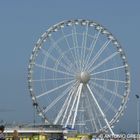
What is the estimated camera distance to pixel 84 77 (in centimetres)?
7756

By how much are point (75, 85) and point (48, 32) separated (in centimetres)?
836

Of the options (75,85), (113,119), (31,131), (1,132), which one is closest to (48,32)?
(75,85)

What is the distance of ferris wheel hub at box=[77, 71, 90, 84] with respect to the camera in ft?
254

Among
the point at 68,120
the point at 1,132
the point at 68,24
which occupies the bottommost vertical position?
the point at 1,132

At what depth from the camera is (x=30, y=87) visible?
81438 millimetres

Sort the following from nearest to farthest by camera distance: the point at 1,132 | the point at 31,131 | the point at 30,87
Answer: the point at 1,132, the point at 30,87, the point at 31,131

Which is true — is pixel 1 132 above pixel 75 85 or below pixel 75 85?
below

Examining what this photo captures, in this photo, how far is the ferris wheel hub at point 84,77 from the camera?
7744cm

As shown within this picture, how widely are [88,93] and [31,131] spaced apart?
2114 centimetres

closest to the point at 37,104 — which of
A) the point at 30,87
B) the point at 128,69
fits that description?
the point at 30,87

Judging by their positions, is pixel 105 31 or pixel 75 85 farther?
pixel 105 31

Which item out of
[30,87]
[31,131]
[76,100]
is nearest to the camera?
[76,100]

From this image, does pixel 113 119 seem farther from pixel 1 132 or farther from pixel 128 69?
→ pixel 1 132

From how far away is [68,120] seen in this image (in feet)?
261
